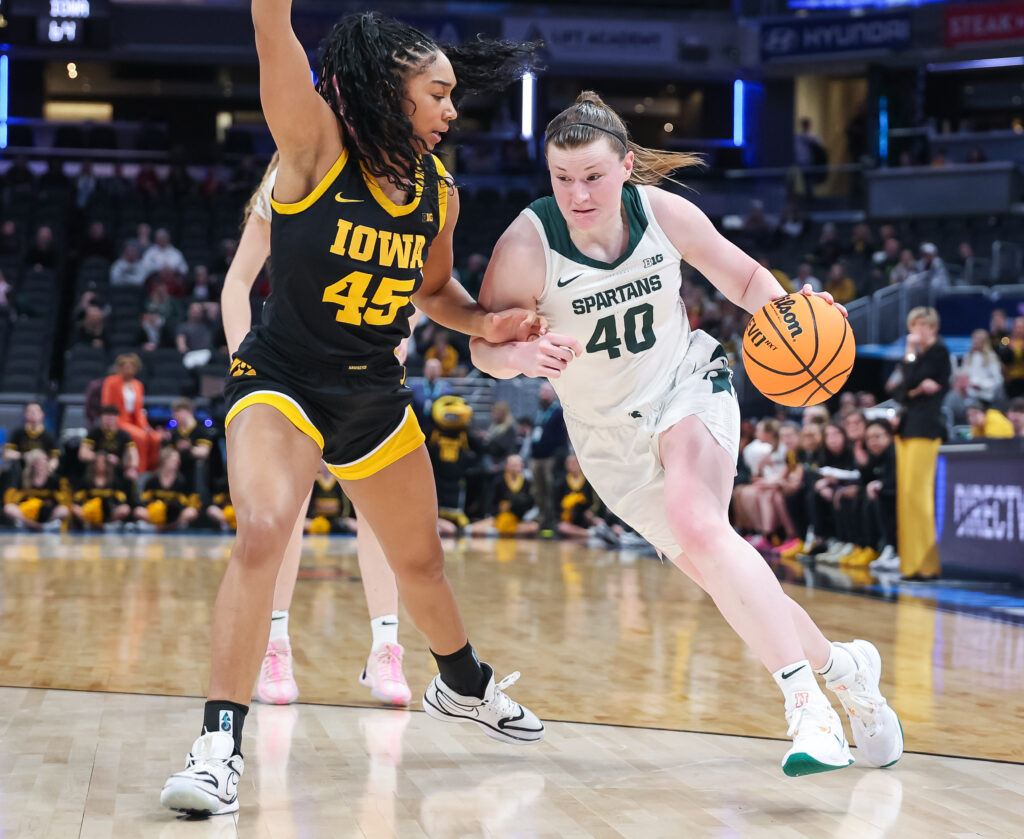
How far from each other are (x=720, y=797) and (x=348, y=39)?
2.28 m

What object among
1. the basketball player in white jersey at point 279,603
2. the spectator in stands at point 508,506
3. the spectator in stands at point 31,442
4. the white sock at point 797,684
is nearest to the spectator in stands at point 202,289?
the spectator in stands at point 31,442

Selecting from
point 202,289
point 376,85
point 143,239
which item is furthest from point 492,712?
point 143,239

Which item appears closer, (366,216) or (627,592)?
(366,216)

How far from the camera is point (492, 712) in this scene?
3900 millimetres

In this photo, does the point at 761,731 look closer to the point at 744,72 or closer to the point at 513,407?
the point at 513,407

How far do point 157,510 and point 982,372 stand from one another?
A: 8836 mm

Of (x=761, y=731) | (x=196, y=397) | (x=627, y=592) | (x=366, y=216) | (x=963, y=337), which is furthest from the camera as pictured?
(x=963, y=337)

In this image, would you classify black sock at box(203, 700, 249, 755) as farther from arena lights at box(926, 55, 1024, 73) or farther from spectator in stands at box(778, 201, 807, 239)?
arena lights at box(926, 55, 1024, 73)

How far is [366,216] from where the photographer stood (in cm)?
332

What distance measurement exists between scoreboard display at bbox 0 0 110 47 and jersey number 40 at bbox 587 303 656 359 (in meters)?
17.5

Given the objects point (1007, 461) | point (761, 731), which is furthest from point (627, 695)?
point (1007, 461)

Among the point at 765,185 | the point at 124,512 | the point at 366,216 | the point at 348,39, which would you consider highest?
the point at 765,185

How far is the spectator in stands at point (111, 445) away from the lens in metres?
13.4

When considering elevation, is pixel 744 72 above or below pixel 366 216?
above
